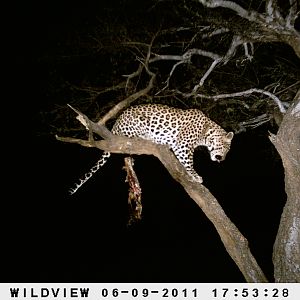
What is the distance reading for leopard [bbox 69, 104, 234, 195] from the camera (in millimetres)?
7568

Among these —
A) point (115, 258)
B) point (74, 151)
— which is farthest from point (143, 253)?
point (74, 151)

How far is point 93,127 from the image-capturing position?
6.12m

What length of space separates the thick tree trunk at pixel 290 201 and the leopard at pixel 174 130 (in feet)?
5.33

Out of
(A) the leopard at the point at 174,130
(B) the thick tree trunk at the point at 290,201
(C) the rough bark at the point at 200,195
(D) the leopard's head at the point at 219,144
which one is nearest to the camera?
(B) the thick tree trunk at the point at 290,201

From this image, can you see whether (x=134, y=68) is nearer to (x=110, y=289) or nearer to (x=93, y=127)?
(x=93, y=127)

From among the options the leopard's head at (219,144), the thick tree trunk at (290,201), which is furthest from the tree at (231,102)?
the leopard's head at (219,144)

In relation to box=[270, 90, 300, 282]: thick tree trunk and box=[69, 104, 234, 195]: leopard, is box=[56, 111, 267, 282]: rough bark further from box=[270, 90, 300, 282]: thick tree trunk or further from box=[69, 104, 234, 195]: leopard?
box=[69, 104, 234, 195]: leopard

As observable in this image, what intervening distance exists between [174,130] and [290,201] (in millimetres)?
2120

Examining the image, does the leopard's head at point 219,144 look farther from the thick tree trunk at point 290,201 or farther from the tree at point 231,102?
the thick tree trunk at point 290,201

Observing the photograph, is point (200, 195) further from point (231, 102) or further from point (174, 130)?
point (231, 102)

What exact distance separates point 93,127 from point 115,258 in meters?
7.20

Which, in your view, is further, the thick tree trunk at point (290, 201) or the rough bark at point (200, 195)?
the rough bark at point (200, 195)

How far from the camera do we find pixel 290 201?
6109 mm

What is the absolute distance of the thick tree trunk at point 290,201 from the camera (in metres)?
5.96
